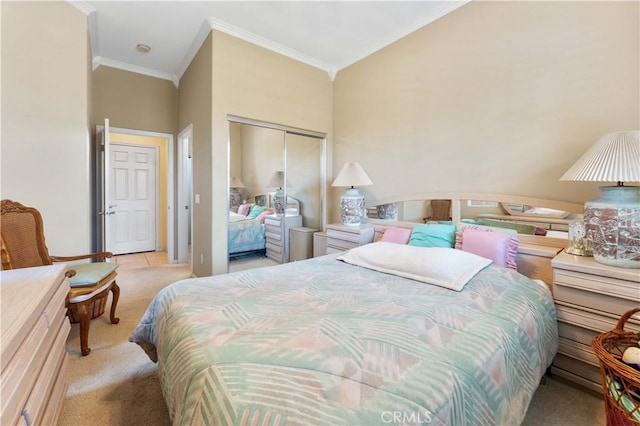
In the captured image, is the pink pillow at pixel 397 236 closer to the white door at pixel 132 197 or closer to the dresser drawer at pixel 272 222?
the dresser drawer at pixel 272 222

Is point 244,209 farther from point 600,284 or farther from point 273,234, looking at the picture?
point 600,284

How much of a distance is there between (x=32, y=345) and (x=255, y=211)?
267 cm

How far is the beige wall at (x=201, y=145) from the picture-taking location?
3.13 metres

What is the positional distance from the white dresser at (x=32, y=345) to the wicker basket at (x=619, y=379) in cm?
203

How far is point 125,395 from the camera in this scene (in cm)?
163

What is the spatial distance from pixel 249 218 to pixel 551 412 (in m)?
3.12

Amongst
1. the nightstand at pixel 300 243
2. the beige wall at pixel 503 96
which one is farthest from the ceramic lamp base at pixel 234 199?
the beige wall at pixel 503 96

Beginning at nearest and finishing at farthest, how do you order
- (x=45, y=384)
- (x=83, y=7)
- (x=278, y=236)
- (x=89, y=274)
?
(x=45, y=384) → (x=89, y=274) → (x=83, y=7) → (x=278, y=236)

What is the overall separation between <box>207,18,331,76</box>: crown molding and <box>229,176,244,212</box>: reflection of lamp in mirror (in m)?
1.60

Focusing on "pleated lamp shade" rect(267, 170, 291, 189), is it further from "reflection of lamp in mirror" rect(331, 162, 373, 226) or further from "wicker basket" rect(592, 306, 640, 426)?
"wicker basket" rect(592, 306, 640, 426)

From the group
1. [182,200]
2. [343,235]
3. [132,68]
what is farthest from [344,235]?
[132,68]

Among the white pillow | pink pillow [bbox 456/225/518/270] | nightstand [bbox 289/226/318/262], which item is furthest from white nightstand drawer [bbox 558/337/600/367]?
nightstand [bbox 289/226/318/262]

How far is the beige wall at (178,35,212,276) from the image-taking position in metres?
3.13

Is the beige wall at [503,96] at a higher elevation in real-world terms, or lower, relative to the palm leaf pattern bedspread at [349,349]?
higher
